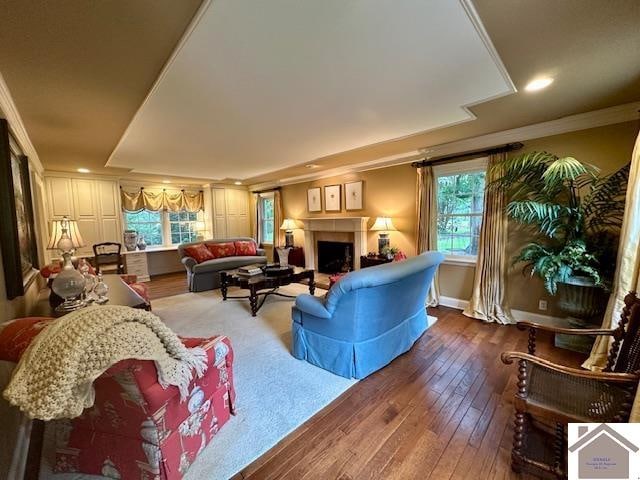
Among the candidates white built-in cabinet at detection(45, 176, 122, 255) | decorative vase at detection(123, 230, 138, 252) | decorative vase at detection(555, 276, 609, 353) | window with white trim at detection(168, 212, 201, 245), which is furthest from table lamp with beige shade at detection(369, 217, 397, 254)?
white built-in cabinet at detection(45, 176, 122, 255)

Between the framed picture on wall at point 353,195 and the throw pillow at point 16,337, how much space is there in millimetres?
4590

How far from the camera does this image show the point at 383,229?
447 centimetres

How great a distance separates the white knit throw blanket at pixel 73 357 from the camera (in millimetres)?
871

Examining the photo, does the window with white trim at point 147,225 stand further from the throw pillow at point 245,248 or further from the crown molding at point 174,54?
the crown molding at point 174,54

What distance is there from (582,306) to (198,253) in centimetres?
572

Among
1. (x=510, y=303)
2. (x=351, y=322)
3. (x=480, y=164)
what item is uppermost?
(x=480, y=164)

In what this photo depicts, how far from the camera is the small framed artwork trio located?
516 cm

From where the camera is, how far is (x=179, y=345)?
1.27 m

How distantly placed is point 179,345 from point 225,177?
5.71 metres

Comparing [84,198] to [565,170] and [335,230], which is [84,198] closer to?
[335,230]

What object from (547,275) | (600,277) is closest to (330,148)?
(547,275)

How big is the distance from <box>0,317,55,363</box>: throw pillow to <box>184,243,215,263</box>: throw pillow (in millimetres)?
3942

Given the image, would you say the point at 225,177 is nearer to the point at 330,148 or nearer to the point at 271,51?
the point at 330,148

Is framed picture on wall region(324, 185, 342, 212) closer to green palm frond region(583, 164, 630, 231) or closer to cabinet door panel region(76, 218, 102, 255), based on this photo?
green palm frond region(583, 164, 630, 231)
